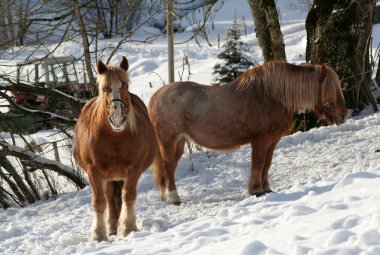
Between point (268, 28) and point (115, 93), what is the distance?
6.70 meters

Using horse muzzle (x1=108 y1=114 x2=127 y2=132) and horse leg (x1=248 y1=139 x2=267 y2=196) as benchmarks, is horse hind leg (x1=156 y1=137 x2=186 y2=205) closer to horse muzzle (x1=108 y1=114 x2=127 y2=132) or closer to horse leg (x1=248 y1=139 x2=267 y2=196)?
horse leg (x1=248 y1=139 x2=267 y2=196)

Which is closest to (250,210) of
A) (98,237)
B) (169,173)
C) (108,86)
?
(98,237)

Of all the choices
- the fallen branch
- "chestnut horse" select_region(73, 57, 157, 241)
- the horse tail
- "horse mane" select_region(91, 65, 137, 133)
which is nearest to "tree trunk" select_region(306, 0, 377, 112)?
the horse tail

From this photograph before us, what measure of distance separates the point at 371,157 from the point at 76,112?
210 inches

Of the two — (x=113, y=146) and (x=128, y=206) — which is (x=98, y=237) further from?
(x=113, y=146)

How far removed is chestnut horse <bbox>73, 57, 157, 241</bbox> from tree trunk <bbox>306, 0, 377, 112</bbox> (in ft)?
16.0

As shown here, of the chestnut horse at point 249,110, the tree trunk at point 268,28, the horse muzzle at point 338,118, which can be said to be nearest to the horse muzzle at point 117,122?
the chestnut horse at point 249,110

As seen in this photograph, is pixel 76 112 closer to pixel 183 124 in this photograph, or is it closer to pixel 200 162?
pixel 200 162

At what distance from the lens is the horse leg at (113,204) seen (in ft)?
18.5

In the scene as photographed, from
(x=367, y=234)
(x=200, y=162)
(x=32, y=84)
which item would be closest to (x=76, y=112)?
(x=32, y=84)

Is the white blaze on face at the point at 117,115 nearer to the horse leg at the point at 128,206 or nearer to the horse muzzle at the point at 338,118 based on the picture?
the horse leg at the point at 128,206

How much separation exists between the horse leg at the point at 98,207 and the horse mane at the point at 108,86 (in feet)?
2.04

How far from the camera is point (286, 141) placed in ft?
29.5

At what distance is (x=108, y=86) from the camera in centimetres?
485
